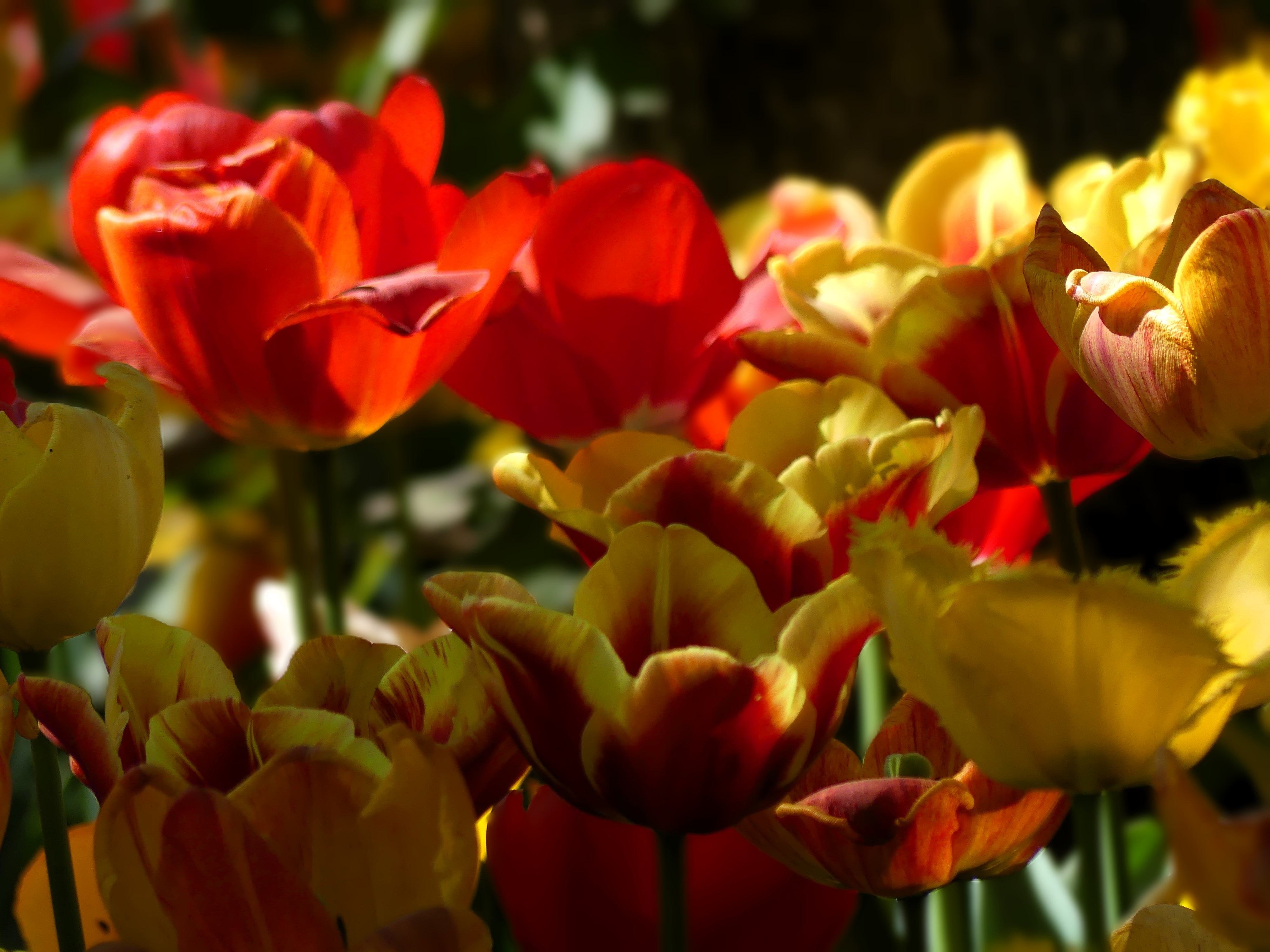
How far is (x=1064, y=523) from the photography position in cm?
33

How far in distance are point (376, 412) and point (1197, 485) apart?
719 millimetres

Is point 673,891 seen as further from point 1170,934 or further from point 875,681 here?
point 875,681

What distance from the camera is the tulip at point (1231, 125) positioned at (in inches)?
20.5

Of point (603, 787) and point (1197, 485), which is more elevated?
point (603, 787)

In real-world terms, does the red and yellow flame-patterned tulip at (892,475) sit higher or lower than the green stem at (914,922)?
higher

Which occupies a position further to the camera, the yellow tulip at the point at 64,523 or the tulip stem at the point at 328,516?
the tulip stem at the point at 328,516

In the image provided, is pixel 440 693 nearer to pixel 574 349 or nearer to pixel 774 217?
pixel 574 349

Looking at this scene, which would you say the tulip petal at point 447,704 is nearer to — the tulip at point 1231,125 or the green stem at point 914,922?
the green stem at point 914,922

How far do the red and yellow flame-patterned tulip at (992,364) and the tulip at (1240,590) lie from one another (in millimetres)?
78

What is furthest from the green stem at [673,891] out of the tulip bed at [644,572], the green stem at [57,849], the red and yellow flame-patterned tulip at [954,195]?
the red and yellow flame-patterned tulip at [954,195]

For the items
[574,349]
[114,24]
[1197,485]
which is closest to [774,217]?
[574,349]

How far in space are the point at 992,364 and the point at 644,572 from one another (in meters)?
0.11

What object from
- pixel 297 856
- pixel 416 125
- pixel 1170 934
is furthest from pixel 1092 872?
pixel 416 125

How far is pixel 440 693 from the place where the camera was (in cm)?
27
